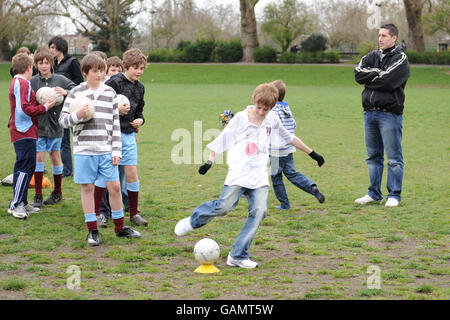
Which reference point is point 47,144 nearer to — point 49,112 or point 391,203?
point 49,112

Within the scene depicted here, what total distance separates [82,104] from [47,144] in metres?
2.09

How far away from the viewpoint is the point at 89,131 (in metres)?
5.98

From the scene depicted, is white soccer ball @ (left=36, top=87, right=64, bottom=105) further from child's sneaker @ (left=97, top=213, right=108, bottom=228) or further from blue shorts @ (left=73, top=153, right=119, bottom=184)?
child's sneaker @ (left=97, top=213, right=108, bottom=228)

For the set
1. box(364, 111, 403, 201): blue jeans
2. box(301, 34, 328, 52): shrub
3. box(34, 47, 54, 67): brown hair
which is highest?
box(301, 34, 328, 52): shrub

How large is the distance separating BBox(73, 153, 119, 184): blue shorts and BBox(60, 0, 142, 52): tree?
159 feet

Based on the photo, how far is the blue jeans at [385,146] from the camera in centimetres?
777

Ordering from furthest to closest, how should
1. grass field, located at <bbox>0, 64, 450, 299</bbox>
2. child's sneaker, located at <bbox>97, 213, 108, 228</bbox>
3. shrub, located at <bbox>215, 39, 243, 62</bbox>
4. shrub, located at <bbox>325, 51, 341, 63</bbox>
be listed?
shrub, located at <bbox>215, 39, 243, 62</bbox>, shrub, located at <bbox>325, 51, 341, 63</bbox>, child's sneaker, located at <bbox>97, 213, 108, 228</bbox>, grass field, located at <bbox>0, 64, 450, 299</bbox>

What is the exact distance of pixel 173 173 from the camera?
33.9 feet

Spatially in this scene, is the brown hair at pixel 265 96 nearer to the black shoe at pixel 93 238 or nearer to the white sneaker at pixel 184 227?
the white sneaker at pixel 184 227

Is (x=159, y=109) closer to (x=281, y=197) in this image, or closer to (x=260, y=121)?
(x=281, y=197)

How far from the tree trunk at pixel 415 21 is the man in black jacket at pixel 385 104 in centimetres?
4003

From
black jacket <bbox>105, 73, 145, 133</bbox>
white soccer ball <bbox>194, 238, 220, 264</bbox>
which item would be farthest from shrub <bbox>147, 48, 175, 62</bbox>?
white soccer ball <bbox>194, 238, 220, 264</bbox>

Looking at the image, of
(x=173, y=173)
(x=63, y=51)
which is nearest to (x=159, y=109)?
(x=173, y=173)

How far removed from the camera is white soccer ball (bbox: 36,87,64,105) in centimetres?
700
